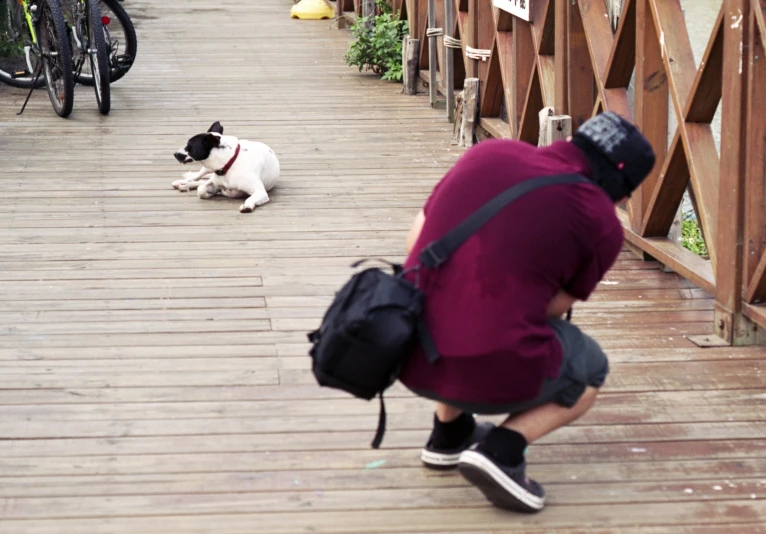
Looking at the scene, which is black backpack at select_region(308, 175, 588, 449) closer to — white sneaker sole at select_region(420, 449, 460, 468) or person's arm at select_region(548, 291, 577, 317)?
person's arm at select_region(548, 291, 577, 317)

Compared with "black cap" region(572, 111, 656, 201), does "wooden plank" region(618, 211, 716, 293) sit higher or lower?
lower

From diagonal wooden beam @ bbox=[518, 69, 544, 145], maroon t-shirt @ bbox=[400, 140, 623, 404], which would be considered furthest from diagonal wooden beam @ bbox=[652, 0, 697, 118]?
maroon t-shirt @ bbox=[400, 140, 623, 404]

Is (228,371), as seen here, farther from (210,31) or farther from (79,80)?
(210,31)

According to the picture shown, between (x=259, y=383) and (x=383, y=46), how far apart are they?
18.5 feet

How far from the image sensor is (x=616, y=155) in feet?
8.23

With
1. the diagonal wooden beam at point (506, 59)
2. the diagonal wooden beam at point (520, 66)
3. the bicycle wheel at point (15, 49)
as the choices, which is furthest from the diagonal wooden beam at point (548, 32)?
the bicycle wheel at point (15, 49)

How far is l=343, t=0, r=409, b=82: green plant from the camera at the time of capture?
28.8ft

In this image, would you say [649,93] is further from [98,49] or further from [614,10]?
[98,49]

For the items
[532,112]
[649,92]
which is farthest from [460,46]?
[649,92]

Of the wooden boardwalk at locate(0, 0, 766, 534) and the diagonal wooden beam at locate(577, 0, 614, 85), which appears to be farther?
the diagonal wooden beam at locate(577, 0, 614, 85)

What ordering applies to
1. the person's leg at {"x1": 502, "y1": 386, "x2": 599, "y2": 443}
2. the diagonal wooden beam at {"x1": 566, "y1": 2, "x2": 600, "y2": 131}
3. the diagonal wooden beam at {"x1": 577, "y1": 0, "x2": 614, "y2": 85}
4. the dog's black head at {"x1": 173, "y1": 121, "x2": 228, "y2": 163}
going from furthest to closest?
the dog's black head at {"x1": 173, "y1": 121, "x2": 228, "y2": 163} → the diagonal wooden beam at {"x1": 566, "y1": 2, "x2": 600, "y2": 131} → the diagonal wooden beam at {"x1": 577, "y1": 0, "x2": 614, "y2": 85} → the person's leg at {"x1": 502, "y1": 386, "x2": 599, "y2": 443}

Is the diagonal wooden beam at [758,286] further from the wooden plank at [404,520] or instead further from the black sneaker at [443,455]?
the black sneaker at [443,455]

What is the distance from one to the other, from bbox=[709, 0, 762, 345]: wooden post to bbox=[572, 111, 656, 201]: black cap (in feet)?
4.27

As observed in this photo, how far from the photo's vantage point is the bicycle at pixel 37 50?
6949 mm
